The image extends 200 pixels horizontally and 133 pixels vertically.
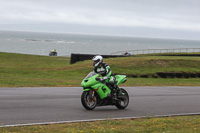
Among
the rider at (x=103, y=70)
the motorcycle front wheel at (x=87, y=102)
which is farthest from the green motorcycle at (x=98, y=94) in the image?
the rider at (x=103, y=70)

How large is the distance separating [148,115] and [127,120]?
1099mm

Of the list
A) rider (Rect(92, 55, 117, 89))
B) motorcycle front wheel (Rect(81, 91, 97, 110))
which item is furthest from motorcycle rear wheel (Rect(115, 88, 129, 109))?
motorcycle front wheel (Rect(81, 91, 97, 110))

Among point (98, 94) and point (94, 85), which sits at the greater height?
point (94, 85)

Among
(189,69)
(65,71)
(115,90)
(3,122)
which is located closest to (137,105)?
(115,90)

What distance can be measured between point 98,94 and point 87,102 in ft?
1.37

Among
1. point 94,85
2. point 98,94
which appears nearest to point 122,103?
point 98,94

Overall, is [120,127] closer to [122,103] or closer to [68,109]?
[68,109]

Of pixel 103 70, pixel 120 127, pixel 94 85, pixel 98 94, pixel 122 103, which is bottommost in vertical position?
pixel 120 127

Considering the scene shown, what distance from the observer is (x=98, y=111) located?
10.4 meters

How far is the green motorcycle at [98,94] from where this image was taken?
391 inches

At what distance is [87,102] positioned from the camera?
10.2 meters

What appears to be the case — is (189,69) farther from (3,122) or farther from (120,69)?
(3,122)

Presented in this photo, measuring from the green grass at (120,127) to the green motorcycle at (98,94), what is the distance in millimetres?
1474

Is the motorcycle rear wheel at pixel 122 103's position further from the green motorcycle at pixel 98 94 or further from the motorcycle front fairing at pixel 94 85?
the motorcycle front fairing at pixel 94 85
